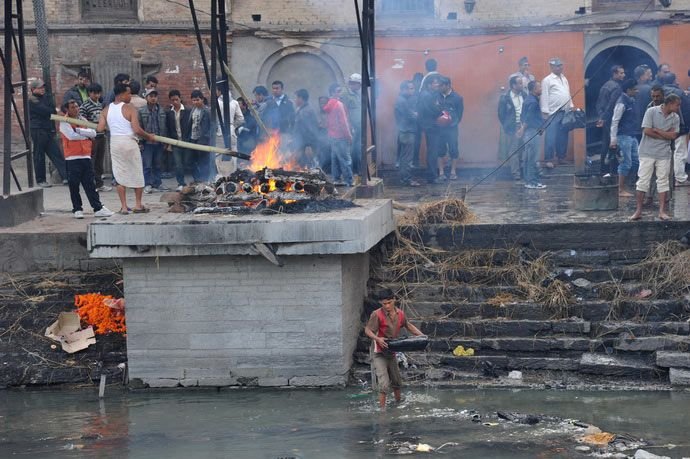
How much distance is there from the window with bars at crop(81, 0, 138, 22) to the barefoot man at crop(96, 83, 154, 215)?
9.44m

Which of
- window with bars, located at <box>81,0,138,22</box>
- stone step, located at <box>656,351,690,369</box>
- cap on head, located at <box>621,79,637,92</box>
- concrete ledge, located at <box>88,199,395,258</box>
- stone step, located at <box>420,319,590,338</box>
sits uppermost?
window with bars, located at <box>81,0,138,22</box>

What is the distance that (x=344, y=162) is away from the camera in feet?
60.0

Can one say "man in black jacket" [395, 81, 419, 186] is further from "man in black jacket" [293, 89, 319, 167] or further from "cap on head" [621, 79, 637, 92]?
"cap on head" [621, 79, 637, 92]

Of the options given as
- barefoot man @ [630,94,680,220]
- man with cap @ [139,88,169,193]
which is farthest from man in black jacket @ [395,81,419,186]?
barefoot man @ [630,94,680,220]

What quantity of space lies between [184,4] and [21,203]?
900cm

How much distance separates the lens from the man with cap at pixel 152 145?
779 inches

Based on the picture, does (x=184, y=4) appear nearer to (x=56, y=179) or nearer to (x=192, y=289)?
(x=56, y=179)

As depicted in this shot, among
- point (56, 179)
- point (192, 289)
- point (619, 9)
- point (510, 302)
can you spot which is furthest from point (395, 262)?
point (619, 9)

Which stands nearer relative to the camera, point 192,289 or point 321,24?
point 192,289

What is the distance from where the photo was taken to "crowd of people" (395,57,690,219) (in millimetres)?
17797

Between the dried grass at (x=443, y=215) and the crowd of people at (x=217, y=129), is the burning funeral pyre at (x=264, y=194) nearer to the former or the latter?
the dried grass at (x=443, y=215)

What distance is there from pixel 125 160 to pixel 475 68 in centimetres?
1028

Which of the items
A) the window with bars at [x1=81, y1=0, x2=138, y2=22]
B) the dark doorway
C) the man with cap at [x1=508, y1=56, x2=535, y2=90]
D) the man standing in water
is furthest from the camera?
the window with bars at [x1=81, y1=0, x2=138, y2=22]

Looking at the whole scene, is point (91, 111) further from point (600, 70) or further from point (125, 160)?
point (600, 70)
